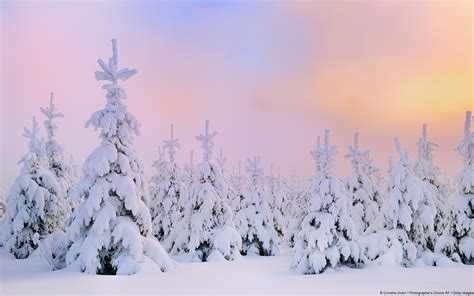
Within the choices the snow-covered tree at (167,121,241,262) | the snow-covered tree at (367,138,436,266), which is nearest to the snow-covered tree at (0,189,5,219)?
the snow-covered tree at (167,121,241,262)

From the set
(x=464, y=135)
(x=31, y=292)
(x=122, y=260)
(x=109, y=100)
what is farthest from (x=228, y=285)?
(x=464, y=135)

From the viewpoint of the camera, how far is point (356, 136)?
1267 inches

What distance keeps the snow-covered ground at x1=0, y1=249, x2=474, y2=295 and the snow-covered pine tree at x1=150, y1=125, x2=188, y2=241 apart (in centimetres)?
1402

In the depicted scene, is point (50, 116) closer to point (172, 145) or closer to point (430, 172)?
point (172, 145)

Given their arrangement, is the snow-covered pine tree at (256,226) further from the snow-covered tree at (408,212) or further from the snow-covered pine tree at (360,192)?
the snow-covered tree at (408,212)

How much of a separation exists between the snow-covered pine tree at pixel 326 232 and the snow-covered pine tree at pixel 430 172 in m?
8.62

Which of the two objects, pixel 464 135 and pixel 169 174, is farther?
pixel 169 174

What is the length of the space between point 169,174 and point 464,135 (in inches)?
852

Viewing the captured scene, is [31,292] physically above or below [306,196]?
below

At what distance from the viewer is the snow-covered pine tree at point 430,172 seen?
29.0 m

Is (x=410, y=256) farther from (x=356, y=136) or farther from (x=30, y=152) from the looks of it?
(x=30, y=152)

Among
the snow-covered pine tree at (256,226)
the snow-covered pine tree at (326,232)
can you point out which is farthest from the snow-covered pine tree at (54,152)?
the snow-covered pine tree at (326,232)

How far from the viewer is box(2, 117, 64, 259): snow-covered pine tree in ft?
93.9

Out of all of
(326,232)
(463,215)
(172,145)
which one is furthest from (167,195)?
(463,215)
